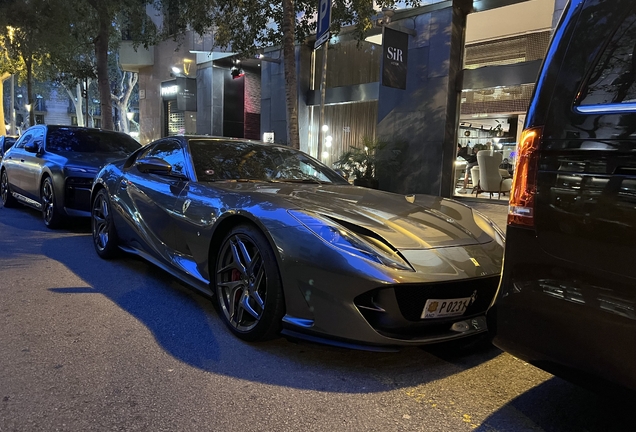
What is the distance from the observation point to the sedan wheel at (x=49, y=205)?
6602 millimetres

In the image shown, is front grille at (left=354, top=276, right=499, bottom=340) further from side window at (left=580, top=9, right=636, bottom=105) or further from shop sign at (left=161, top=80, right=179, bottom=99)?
shop sign at (left=161, top=80, right=179, bottom=99)

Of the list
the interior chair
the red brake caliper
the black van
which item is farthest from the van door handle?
the interior chair

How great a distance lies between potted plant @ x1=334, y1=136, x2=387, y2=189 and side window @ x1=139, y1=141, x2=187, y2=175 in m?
8.68

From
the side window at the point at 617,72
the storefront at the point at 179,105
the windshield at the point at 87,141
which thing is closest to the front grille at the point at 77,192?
the windshield at the point at 87,141

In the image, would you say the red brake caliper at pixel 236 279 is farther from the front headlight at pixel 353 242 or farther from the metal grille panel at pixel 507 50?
the metal grille panel at pixel 507 50

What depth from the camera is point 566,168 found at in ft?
6.01

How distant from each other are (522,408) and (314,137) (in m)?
16.6

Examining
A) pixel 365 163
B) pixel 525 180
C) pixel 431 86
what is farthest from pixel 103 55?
pixel 525 180

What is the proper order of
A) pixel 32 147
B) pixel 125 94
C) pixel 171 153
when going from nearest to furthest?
pixel 171 153, pixel 32 147, pixel 125 94

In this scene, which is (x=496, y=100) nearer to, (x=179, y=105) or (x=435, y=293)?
(x=435, y=293)

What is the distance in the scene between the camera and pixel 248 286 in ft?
10.0

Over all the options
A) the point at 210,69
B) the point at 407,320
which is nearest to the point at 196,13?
the point at 407,320

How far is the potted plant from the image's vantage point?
1310 cm

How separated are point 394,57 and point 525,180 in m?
11.2
